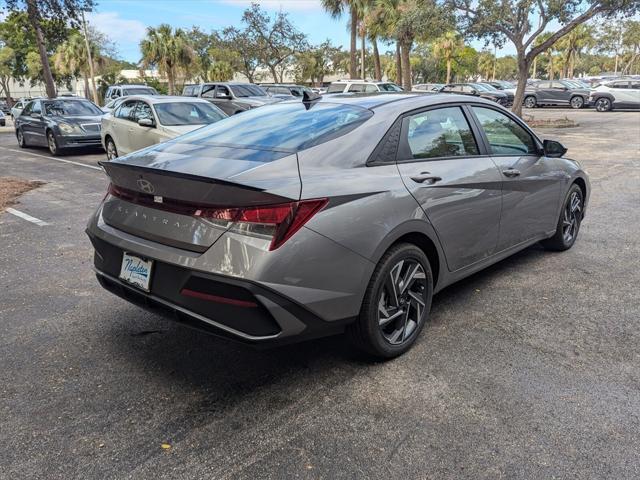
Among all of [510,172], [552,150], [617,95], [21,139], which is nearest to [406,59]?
[617,95]

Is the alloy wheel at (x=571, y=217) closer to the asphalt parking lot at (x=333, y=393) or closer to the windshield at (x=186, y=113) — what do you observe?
the asphalt parking lot at (x=333, y=393)

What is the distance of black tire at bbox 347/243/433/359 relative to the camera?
3023mm

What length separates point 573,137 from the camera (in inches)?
664

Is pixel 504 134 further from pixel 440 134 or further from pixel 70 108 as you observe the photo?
pixel 70 108

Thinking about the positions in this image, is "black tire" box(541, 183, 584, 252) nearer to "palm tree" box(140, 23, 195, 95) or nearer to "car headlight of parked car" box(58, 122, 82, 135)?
"car headlight of parked car" box(58, 122, 82, 135)

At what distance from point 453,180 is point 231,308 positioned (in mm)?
1847

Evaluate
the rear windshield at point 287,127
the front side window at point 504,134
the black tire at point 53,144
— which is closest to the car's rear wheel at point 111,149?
the black tire at point 53,144

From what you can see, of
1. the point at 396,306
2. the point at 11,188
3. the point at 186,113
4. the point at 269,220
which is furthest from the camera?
the point at 186,113

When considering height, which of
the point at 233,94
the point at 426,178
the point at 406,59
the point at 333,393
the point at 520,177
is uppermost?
the point at 406,59

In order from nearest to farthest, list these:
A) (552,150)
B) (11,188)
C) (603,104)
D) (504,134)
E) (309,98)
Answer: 1. (309,98)
2. (504,134)
3. (552,150)
4. (11,188)
5. (603,104)

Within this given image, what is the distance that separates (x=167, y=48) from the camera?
36.5 m

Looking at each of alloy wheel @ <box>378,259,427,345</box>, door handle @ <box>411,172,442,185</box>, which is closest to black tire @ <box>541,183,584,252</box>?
door handle @ <box>411,172,442,185</box>

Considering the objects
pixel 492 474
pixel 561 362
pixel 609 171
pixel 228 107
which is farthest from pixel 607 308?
pixel 228 107

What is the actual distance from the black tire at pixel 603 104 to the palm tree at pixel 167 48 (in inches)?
1045
